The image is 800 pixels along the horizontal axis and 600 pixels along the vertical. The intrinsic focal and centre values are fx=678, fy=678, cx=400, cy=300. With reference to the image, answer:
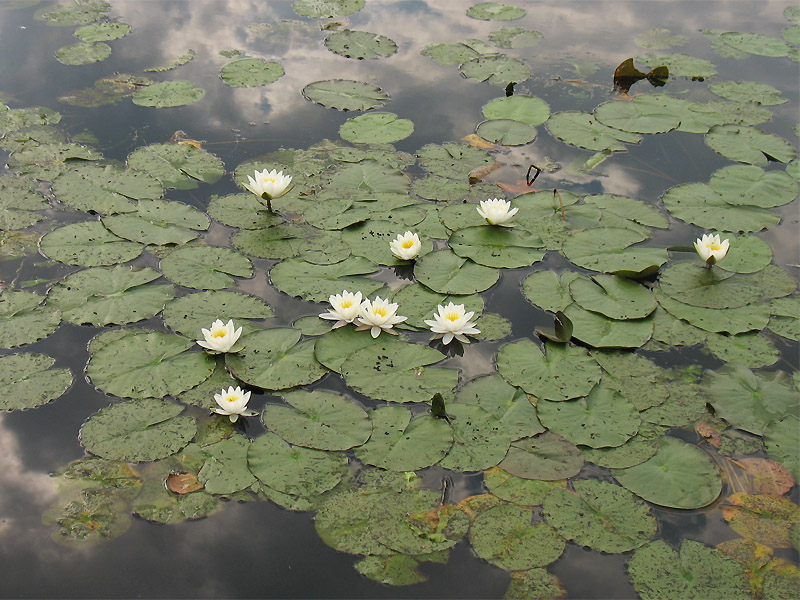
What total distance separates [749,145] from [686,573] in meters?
4.38

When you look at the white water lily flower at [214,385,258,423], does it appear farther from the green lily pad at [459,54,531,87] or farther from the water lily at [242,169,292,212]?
the green lily pad at [459,54,531,87]

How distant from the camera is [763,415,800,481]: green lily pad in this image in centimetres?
360

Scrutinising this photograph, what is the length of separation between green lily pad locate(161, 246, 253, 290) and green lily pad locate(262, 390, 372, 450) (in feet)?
3.74

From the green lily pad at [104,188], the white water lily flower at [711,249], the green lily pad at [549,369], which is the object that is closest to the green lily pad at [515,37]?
the white water lily flower at [711,249]

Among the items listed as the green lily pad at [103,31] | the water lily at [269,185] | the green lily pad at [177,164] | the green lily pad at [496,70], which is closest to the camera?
the water lily at [269,185]

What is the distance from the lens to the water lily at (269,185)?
5.07m

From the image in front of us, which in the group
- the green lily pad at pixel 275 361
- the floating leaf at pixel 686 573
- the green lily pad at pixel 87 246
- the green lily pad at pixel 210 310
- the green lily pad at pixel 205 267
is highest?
the green lily pad at pixel 87 246

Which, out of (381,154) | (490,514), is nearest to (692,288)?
(490,514)

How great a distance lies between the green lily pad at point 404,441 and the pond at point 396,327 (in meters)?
0.02

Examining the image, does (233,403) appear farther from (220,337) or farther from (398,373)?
(398,373)

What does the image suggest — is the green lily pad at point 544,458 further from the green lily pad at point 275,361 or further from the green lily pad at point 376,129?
the green lily pad at point 376,129

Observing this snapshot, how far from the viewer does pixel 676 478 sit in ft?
11.4

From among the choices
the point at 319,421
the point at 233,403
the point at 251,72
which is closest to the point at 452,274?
the point at 319,421

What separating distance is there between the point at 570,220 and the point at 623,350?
1363 mm
